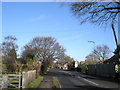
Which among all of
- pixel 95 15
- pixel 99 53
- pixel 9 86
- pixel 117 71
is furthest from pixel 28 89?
pixel 99 53

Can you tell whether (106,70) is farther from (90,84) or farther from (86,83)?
(90,84)

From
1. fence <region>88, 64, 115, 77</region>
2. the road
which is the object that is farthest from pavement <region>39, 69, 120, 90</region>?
fence <region>88, 64, 115, 77</region>

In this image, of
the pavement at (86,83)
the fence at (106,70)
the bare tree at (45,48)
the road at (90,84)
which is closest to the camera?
the pavement at (86,83)

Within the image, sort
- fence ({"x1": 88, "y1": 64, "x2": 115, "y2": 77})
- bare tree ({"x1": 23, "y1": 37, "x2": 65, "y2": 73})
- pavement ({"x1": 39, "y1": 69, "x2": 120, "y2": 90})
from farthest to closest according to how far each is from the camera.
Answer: bare tree ({"x1": 23, "y1": 37, "x2": 65, "y2": 73})
fence ({"x1": 88, "y1": 64, "x2": 115, "y2": 77})
pavement ({"x1": 39, "y1": 69, "x2": 120, "y2": 90})

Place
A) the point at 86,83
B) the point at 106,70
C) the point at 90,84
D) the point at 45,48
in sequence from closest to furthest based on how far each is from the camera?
the point at 90,84 → the point at 86,83 → the point at 106,70 → the point at 45,48

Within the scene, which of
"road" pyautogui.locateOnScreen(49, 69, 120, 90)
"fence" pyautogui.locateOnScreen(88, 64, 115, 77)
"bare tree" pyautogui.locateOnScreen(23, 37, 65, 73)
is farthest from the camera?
"bare tree" pyautogui.locateOnScreen(23, 37, 65, 73)

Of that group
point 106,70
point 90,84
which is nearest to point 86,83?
point 90,84

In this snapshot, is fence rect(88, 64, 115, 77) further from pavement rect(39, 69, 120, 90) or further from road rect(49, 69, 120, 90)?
road rect(49, 69, 120, 90)

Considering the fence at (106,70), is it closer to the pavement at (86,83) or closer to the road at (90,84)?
the pavement at (86,83)

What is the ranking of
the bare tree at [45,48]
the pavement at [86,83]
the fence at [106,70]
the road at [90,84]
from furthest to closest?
the bare tree at [45,48], the fence at [106,70], the road at [90,84], the pavement at [86,83]

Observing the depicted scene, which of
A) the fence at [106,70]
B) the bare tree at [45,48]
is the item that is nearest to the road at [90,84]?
the fence at [106,70]

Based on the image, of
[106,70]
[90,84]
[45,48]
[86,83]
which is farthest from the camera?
[45,48]

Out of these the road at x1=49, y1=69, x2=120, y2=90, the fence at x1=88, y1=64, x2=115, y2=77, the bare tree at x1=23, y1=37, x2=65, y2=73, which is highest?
the bare tree at x1=23, y1=37, x2=65, y2=73

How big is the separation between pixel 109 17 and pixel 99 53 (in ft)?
205
